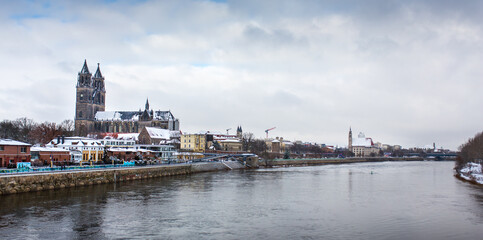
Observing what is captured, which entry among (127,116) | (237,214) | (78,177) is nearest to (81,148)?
(78,177)

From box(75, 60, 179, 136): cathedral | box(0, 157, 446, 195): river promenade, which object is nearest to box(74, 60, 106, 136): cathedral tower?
box(75, 60, 179, 136): cathedral

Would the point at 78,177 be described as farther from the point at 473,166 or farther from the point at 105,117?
the point at 105,117

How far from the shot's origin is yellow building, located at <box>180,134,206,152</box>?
123562mm

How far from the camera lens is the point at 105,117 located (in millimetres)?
168875

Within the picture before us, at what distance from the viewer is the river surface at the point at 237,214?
2273 cm

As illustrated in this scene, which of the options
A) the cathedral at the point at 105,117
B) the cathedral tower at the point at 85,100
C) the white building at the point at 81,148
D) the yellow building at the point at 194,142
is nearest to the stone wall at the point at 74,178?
the white building at the point at 81,148

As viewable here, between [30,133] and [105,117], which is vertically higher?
[105,117]

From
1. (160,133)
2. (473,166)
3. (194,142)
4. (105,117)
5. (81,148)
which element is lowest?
(473,166)

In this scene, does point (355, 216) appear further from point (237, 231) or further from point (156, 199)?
point (156, 199)

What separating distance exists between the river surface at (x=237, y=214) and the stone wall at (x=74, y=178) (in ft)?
4.51

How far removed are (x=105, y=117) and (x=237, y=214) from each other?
151 meters

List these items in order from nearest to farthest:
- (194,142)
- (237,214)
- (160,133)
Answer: (237,214) < (194,142) < (160,133)

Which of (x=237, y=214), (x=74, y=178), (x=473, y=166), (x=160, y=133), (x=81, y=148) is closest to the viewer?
(x=237, y=214)

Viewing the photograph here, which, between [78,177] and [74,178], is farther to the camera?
[78,177]
